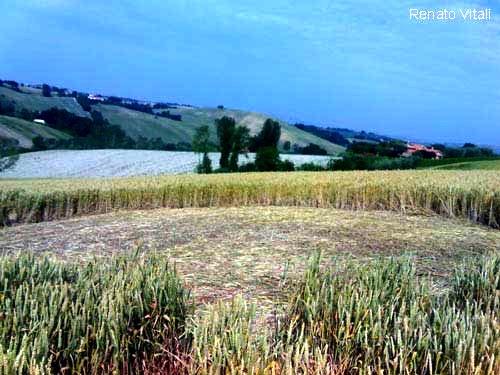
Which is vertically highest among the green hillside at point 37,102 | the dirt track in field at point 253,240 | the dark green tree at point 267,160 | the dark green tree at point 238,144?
the green hillside at point 37,102

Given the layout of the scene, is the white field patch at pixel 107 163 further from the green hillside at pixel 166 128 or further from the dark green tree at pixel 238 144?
the green hillside at pixel 166 128

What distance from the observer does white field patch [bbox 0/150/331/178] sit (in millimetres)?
31453

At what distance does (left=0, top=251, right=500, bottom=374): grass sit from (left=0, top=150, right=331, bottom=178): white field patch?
26797 mm

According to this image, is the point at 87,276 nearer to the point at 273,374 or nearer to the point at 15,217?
the point at 273,374

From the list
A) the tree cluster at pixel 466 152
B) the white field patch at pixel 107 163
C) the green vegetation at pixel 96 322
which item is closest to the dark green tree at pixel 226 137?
the white field patch at pixel 107 163

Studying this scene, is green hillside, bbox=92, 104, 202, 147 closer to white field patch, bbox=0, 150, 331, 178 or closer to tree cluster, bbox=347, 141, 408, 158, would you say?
white field patch, bbox=0, 150, 331, 178

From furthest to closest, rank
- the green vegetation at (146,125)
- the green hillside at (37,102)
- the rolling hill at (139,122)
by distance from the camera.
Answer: the green hillside at (37,102) < the rolling hill at (139,122) < the green vegetation at (146,125)

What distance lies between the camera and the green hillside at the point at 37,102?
5972 cm

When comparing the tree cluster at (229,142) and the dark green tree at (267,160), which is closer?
the dark green tree at (267,160)

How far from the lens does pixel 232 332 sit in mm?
2096

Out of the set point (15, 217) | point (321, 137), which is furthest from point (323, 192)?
point (321, 137)

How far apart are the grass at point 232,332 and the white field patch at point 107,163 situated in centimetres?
2680

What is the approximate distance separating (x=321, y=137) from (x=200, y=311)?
63866 mm

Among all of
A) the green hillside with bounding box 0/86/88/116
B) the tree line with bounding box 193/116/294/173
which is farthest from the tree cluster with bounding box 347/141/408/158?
the green hillside with bounding box 0/86/88/116
